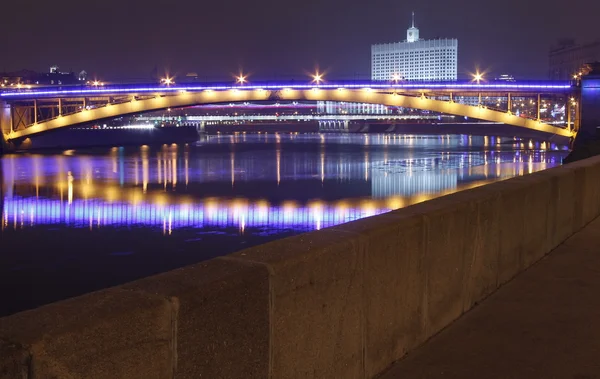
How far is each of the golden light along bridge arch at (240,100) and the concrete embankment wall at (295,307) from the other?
5940 cm

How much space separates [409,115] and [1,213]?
107268mm

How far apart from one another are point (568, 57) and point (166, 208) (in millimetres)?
151920

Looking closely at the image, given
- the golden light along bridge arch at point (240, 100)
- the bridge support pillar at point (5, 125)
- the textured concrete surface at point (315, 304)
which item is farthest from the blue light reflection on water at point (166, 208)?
the bridge support pillar at point (5, 125)

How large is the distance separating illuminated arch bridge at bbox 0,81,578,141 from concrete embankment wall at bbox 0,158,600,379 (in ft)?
195

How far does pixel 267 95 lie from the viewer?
66812 mm

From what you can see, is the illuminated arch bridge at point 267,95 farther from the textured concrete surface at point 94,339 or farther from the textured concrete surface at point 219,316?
the textured concrete surface at point 94,339

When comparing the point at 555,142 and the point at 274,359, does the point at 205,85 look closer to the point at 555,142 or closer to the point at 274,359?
the point at 555,142

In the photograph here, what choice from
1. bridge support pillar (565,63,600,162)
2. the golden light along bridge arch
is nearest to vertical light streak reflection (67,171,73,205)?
the golden light along bridge arch

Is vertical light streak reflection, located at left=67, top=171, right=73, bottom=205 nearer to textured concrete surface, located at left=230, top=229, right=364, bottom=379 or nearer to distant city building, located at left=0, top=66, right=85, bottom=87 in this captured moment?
textured concrete surface, located at left=230, top=229, right=364, bottom=379

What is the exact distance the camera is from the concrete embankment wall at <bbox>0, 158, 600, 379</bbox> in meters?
2.28

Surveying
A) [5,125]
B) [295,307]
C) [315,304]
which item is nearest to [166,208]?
[315,304]

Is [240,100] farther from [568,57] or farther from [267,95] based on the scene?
[568,57]

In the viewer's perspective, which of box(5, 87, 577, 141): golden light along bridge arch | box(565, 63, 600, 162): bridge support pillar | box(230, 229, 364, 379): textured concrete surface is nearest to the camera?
box(230, 229, 364, 379): textured concrete surface

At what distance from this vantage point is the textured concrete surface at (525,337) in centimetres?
422
